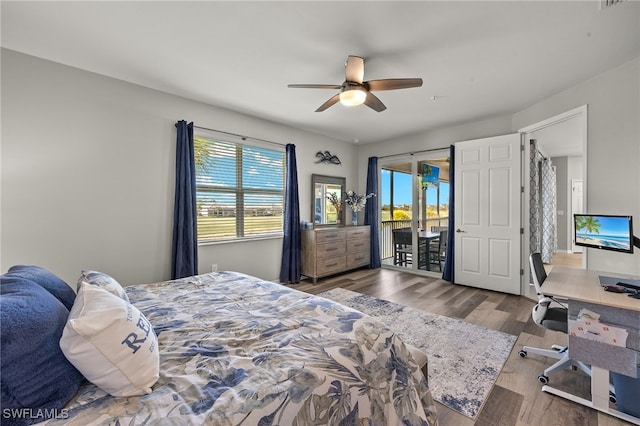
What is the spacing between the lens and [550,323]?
6.49 ft

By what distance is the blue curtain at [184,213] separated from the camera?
3131 millimetres

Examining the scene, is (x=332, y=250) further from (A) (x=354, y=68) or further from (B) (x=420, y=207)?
(A) (x=354, y=68)

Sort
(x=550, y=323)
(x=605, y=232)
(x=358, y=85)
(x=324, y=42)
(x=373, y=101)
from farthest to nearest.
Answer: (x=373, y=101) → (x=358, y=85) → (x=324, y=42) → (x=605, y=232) → (x=550, y=323)

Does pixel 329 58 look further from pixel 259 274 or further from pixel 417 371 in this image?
pixel 259 274

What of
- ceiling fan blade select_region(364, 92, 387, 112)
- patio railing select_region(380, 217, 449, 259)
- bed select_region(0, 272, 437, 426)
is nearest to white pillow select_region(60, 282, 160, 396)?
bed select_region(0, 272, 437, 426)

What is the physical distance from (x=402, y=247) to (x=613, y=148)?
3398 millimetres

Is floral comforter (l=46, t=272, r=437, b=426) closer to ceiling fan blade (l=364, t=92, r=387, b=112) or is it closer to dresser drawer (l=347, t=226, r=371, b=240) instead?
ceiling fan blade (l=364, t=92, r=387, b=112)

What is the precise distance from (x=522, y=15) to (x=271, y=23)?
6.00 ft

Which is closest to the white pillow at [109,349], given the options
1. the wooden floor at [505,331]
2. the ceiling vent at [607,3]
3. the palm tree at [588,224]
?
the wooden floor at [505,331]

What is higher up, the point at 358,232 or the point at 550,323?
the point at 358,232

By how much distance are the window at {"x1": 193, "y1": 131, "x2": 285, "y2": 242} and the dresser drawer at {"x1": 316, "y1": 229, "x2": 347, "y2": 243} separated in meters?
0.66

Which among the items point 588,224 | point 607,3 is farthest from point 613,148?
point 607,3

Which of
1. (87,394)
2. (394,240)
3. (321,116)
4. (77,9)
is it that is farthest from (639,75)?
(77,9)

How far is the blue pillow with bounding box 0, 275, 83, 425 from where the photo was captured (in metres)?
0.74
